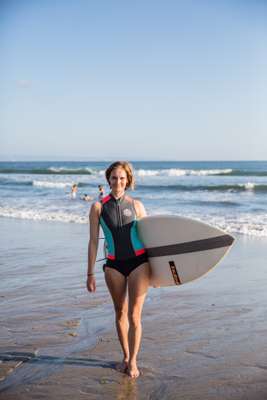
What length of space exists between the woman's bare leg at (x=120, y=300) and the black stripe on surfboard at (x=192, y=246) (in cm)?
35

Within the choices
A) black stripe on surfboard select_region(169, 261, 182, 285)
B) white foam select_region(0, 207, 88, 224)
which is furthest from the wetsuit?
white foam select_region(0, 207, 88, 224)

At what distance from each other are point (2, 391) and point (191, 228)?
178 cm

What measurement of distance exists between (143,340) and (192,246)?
0.90 metres

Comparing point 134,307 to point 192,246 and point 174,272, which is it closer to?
point 174,272

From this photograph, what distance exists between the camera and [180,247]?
3.79 m

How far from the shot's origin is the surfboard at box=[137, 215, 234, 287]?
362 cm

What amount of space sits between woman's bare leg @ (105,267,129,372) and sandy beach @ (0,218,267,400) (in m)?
0.16

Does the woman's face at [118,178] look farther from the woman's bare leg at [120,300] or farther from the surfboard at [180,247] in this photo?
the woman's bare leg at [120,300]

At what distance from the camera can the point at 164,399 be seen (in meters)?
3.01

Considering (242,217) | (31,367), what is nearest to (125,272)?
(31,367)

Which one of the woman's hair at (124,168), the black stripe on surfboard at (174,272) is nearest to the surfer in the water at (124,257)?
the woman's hair at (124,168)

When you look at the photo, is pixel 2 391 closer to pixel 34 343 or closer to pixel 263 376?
pixel 34 343

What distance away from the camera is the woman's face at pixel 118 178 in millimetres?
3410

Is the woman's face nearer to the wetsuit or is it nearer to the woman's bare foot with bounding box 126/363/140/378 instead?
the wetsuit
